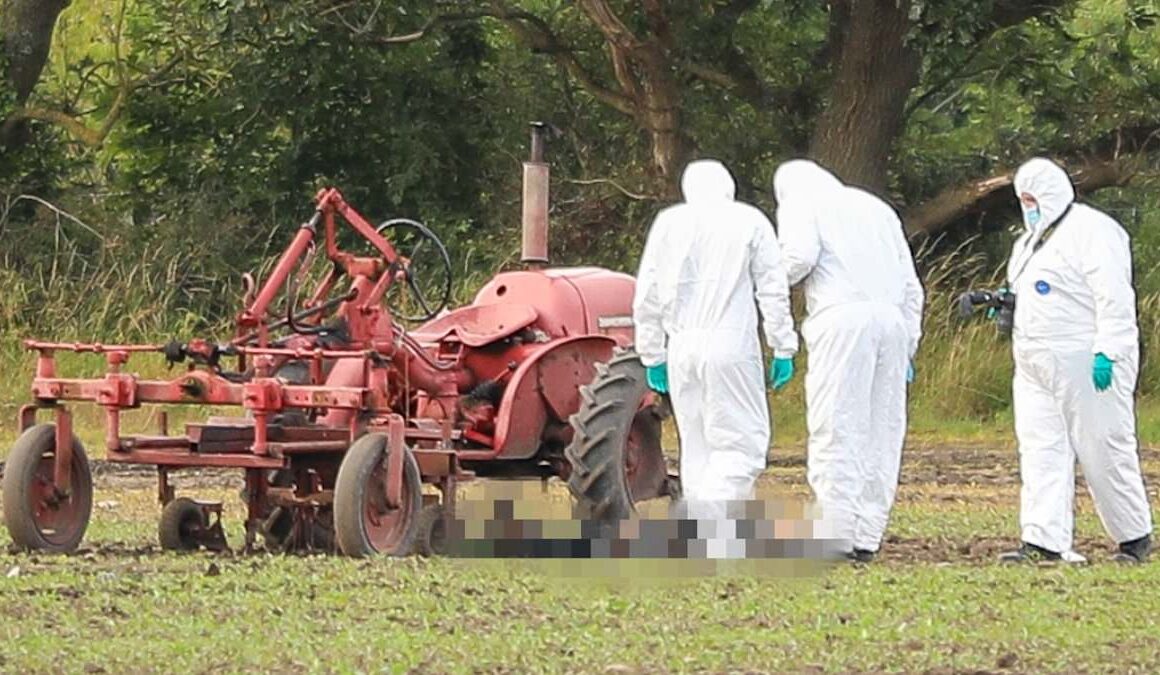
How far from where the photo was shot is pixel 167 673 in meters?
8.97

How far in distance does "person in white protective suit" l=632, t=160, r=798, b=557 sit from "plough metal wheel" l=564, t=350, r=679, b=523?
540mm

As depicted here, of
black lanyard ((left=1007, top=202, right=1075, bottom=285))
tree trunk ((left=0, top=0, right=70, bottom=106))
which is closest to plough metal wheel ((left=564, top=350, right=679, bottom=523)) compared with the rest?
black lanyard ((left=1007, top=202, right=1075, bottom=285))

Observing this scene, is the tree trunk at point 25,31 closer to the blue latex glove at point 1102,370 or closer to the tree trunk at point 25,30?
the tree trunk at point 25,30

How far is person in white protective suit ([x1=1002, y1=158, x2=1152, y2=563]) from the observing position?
43.4 ft

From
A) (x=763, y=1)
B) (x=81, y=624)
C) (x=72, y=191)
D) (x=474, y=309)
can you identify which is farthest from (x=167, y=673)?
(x=72, y=191)

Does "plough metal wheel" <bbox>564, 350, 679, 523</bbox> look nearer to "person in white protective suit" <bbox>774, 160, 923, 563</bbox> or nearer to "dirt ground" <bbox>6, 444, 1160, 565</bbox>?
"dirt ground" <bbox>6, 444, 1160, 565</bbox>

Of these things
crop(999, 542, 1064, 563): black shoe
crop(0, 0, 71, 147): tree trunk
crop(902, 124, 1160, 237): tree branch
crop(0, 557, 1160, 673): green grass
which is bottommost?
crop(0, 557, 1160, 673): green grass

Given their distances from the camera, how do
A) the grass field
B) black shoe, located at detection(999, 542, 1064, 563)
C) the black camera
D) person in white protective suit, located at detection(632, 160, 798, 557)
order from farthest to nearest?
the black camera, black shoe, located at detection(999, 542, 1064, 563), person in white protective suit, located at detection(632, 160, 798, 557), the grass field

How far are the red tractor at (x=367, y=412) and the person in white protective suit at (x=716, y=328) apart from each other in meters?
0.60

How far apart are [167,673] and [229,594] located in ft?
7.31

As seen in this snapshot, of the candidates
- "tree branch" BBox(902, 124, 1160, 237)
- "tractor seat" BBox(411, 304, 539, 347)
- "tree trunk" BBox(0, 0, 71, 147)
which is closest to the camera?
"tractor seat" BBox(411, 304, 539, 347)

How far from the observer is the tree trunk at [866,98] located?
1074 inches

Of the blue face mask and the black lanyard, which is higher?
the blue face mask

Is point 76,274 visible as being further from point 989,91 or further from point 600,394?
point 600,394
